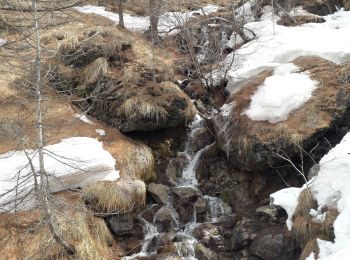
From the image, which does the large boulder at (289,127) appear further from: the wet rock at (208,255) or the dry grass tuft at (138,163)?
the wet rock at (208,255)

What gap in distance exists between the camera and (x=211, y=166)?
9.85 metres

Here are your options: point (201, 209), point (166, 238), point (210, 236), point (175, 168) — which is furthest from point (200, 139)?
point (166, 238)

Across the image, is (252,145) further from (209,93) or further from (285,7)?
(285,7)

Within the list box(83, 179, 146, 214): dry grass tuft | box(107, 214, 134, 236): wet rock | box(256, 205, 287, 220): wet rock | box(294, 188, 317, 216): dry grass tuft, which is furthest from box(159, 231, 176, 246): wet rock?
box(294, 188, 317, 216): dry grass tuft

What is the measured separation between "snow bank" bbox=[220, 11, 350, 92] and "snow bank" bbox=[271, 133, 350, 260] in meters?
3.61

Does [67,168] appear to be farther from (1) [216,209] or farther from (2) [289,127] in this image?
(2) [289,127]

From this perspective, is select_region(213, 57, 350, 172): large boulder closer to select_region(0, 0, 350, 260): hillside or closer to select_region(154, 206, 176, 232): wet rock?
select_region(0, 0, 350, 260): hillside

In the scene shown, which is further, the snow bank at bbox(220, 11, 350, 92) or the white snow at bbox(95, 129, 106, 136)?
the snow bank at bbox(220, 11, 350, 92)

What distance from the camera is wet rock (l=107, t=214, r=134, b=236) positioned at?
8.05 meters

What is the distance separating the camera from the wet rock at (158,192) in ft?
29.1

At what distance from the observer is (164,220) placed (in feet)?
27.9

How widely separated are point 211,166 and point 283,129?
1810 mm

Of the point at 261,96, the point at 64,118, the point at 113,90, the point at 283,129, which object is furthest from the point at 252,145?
the point at 64,118

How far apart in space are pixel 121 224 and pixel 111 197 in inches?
20.1
